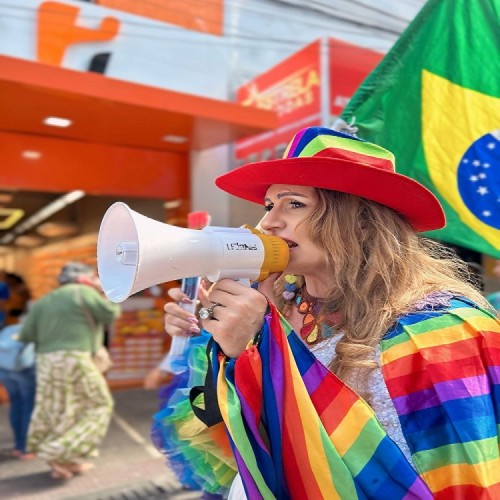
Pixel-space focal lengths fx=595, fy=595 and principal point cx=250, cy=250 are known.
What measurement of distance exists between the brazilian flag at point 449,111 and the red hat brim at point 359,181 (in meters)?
1.15

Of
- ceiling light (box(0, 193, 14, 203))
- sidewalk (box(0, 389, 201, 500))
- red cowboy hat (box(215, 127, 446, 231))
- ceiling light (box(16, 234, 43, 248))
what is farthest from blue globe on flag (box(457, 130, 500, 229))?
ceiling light (box(16, 234, 43, 248))

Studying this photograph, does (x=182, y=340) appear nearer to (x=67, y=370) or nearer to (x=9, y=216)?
(x=67, y=370)

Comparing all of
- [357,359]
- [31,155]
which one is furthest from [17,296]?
[357,359]

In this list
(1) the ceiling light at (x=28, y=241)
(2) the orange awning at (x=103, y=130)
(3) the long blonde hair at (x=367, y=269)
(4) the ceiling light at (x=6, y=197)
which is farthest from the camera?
(1) the ceiling light at (x=28, y=241)

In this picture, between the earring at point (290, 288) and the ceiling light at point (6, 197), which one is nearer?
the earring at point (290, 288)

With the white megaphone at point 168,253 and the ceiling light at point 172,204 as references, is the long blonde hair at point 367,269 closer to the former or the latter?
the white megaphone at point 168,253

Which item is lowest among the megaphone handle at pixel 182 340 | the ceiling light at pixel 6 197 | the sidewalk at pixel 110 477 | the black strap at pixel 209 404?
the sidewalk at pixel 110 477

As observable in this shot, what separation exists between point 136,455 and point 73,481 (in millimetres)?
653

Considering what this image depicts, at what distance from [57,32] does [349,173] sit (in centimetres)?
551

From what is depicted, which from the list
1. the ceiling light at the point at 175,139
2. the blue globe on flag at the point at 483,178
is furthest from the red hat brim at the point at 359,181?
the ceiling light at the point at 175,139

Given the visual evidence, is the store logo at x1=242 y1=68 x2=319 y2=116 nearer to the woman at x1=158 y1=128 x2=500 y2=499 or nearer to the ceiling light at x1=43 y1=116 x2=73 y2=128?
the ceiling light at x1=43 y1=116 x2=73 y2=128

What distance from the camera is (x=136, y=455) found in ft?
16.4

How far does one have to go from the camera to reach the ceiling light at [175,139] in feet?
22.1

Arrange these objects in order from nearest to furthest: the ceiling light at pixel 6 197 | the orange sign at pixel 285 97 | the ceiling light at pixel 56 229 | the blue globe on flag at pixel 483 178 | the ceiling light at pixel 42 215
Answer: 1. the blue globe on flag at pixel 483 178
2. the orange sign at pixel 285 97
3. the ceiling light at pixel 6 197
4. the ceiling light at pixel 42 215
5. the ceiling light at pixel 56 229
